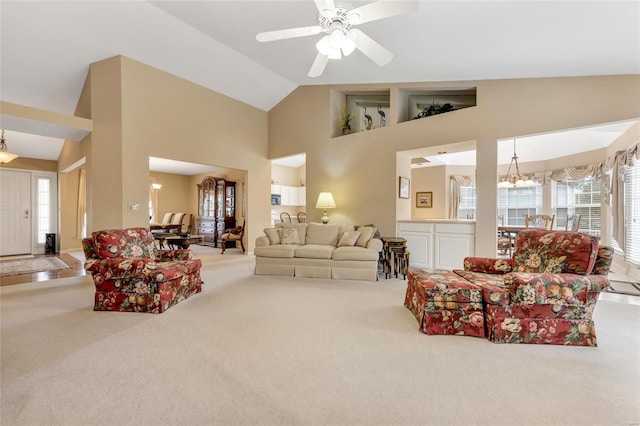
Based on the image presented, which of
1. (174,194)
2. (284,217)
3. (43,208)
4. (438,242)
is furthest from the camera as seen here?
(174,194)

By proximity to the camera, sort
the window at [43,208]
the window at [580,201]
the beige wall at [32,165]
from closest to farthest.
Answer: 1. the window at [580,201]
2. the beige wall at [32,165]
3. the window at [43,208]

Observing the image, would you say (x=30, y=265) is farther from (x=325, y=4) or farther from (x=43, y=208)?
(x=325, y=4)

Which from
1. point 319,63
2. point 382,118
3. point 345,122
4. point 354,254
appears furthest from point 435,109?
point 354,254

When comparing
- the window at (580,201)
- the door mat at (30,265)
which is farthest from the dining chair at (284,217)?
the window at (580,201)

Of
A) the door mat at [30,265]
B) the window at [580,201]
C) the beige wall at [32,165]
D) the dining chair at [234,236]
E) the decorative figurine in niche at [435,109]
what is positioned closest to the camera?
the decorative figurine in niche at [435,109]

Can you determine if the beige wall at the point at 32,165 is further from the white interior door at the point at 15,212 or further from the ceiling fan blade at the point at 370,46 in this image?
the ceiling fan blade at the point at 370,46

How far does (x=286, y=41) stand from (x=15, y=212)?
8122 mm

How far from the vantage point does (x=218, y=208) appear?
876cm

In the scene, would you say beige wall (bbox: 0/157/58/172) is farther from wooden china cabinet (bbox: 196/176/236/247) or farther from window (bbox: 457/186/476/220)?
window (bbox: 457/186/476/220)

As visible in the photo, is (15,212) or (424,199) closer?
(15,212)

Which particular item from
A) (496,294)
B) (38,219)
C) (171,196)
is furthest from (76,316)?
(171,196)

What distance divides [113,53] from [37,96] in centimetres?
193

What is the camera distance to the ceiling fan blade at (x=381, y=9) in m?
2.22

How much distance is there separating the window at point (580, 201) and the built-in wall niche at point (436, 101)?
369 centimetres
